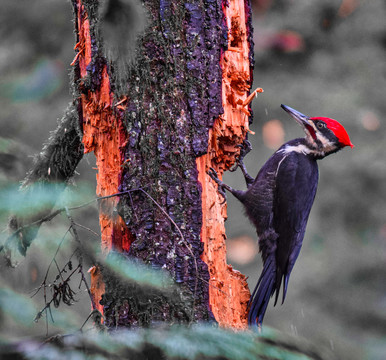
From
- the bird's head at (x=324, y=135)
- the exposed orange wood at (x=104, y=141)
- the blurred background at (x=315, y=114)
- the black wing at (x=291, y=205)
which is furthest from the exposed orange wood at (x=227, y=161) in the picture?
the blurred background at (x=315, y=114)

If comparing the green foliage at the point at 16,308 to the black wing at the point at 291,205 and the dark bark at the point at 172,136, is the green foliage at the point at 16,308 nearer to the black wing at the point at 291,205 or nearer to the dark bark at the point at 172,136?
the dark bark at the point at 172,136

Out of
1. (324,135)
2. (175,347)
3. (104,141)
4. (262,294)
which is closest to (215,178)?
(104,141)

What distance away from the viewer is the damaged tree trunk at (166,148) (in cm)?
166

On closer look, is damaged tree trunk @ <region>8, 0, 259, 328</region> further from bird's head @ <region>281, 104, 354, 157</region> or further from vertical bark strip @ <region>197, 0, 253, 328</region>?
Result: bird's head @ <region>281, 104, 354, 157</region>

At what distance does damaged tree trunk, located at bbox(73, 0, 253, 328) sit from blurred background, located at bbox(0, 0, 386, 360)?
159cm

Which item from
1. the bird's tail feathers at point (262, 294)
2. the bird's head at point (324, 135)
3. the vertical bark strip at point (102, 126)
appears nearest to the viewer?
the vertical bark strip at point (102, 126)

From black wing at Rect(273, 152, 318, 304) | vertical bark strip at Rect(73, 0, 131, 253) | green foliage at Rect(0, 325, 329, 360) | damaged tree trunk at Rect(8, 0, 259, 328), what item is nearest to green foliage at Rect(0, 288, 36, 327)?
green foliage at Rect(0, 325, 329, 360)

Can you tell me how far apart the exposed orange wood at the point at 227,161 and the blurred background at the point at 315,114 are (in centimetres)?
162

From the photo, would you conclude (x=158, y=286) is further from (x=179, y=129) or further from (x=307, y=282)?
(x=307, y=282)

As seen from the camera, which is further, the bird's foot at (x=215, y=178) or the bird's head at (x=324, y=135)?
the bird's head at (x=324, y=135)

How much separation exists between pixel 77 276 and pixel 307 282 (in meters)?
1.93

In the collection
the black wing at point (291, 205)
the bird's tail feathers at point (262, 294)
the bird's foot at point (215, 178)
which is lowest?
the bird's tail feathers at point (262, 294)

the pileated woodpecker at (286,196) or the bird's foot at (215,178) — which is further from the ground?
the pileated woodpecker at (286,196)

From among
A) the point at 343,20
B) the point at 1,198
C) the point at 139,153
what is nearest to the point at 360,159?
the point at 343,20
